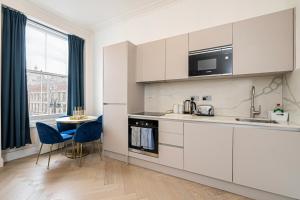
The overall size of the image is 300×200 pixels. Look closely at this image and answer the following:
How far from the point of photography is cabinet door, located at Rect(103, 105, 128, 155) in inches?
106

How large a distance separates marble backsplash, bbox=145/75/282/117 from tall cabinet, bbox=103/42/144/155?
432mm

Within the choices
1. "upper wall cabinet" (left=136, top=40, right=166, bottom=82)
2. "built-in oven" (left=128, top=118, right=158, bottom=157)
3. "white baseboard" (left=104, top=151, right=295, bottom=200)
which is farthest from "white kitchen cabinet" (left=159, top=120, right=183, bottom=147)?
"upper wall cabinet" (left=136, top=40, right=166, bottom=82)

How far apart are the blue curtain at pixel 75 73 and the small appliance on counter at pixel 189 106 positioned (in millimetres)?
2679

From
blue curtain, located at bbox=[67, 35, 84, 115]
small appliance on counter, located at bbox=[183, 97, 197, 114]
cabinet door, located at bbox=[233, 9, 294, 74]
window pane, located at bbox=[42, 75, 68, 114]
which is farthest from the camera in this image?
blue curtain, located at bbox=[67, 35, 84, 115]

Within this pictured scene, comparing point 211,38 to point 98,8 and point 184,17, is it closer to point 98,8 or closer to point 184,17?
point 184,17

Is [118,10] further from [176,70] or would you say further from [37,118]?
[37,118]

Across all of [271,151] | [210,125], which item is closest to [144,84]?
[210,125]

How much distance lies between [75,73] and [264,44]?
3.81 m

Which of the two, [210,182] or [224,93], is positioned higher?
[224,93]

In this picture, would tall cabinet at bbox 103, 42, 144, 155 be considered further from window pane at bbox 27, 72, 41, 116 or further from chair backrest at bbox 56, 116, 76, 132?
window pane at bbox 27, 72, 41, 116

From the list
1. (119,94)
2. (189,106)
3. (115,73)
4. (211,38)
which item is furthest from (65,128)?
(211,38)

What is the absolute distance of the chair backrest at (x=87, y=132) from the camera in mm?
2531

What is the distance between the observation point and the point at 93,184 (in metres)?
2.01

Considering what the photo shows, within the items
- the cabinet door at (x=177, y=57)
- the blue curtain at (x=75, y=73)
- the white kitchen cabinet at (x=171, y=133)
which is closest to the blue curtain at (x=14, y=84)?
the blue curtain at (x=75, y=73)
